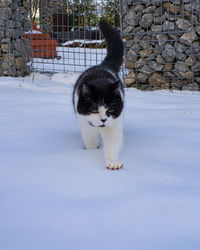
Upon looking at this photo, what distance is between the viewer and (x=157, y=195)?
52.5 inches

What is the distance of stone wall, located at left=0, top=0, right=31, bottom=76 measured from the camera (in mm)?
5438

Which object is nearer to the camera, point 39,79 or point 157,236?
point 157,236

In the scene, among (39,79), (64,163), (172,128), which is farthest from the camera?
(39,79)

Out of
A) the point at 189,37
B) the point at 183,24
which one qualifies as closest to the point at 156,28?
the point at 183,24

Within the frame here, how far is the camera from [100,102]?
171cm

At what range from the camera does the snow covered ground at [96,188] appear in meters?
1.03

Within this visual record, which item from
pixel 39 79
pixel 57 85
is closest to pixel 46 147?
pixel 57 85

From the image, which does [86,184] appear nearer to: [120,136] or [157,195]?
[157,195]

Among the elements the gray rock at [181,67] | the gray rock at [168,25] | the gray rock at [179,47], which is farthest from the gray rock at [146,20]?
the gray rock at [181,67]

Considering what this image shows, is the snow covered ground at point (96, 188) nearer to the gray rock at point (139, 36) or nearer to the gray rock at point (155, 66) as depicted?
the gray rock at point (155, 66)

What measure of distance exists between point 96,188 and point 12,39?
4709 mm

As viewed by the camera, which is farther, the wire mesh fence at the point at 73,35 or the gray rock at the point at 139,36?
the wire mesh fence at the point at 73,35

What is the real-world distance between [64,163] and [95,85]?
0.46 m

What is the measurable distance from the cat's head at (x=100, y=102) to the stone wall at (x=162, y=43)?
3.25 meters
